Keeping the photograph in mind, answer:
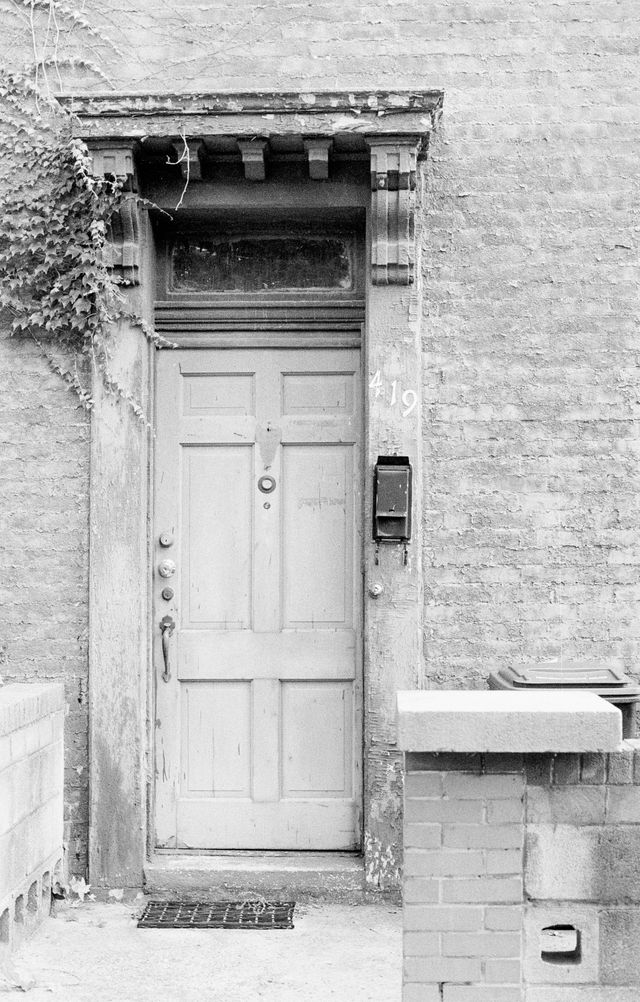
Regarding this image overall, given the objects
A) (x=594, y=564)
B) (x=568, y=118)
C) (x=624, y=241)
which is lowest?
(x=594, y=564)

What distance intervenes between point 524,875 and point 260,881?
224 cm

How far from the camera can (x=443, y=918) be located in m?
2.82

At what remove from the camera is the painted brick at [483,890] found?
111 inches

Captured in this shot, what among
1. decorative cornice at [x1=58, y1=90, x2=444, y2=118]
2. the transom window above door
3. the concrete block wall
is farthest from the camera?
the transom window above door

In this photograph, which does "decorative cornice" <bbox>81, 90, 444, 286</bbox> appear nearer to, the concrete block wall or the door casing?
the door casing

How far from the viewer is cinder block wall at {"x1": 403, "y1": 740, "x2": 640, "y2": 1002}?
2811 mm

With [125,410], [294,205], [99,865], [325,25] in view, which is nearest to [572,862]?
[99,865]

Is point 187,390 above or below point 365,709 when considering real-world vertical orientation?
above

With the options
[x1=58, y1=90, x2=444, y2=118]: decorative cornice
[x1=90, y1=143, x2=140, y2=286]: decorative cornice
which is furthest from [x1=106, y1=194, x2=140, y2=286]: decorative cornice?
[x1=58, y1=90, x2=444, y2=118]: decorative cornice

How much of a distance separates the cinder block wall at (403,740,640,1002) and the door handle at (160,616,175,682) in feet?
7.80

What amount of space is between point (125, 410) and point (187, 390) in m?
0.39

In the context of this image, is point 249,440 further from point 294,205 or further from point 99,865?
point 99,865

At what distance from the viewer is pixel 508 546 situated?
4859 millimetres

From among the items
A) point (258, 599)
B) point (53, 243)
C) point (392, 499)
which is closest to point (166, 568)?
point (258, 599)
